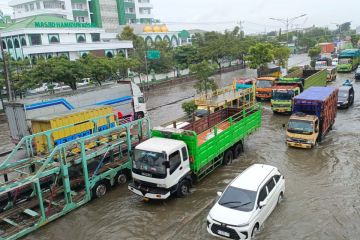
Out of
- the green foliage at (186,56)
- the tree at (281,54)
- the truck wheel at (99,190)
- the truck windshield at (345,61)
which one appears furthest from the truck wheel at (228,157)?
the green foliage at (186,56)

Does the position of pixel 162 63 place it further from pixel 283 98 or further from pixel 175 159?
pixel 175 159

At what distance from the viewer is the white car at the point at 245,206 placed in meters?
9.24

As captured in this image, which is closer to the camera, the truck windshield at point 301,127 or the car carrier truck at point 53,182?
the car carrier truck at point 53,182

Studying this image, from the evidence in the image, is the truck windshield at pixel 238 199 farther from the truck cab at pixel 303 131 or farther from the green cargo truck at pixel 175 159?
the truck cab at pixel 303 131

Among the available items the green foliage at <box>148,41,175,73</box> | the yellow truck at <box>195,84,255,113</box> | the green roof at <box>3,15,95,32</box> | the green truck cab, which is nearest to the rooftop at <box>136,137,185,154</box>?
the yellow truck at <box>195,84,255,113</box>

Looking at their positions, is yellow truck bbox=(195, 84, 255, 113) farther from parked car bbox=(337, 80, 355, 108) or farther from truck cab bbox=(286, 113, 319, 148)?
parked car bbox=(337, 80, 355, 108)

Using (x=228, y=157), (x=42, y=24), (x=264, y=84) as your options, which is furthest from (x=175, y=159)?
(x=42, y=24)

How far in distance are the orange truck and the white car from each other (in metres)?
19.8

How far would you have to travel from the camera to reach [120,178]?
13883 millimetres

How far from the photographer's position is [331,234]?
983 centimetres

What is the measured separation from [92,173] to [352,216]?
9812 mm

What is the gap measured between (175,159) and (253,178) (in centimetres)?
279

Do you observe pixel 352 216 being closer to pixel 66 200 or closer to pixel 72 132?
pixel 66 200

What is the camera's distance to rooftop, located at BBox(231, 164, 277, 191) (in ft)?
33.6
